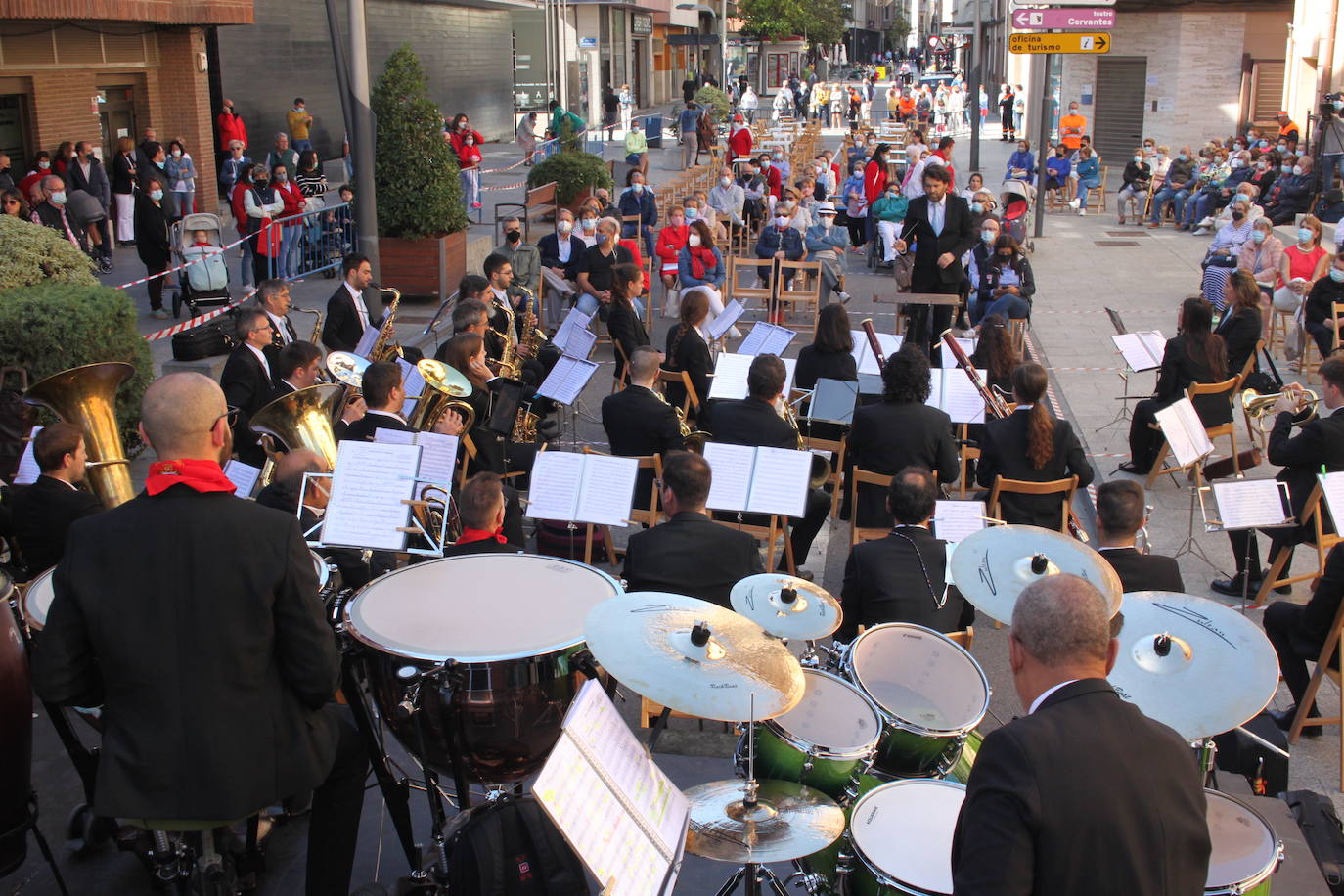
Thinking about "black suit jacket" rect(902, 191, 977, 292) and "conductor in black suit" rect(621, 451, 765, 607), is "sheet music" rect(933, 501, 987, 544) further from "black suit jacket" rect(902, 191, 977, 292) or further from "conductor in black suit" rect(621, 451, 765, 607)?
"black suit jacket" rect(902, 191, 977, 292)

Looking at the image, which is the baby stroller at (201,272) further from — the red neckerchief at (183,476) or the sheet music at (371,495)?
the red neckerchief at (183,476)

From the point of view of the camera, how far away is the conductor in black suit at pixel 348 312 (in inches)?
365

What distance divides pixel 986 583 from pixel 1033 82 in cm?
2419

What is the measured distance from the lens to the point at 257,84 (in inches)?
894

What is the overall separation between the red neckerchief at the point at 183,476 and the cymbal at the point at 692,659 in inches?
44.2

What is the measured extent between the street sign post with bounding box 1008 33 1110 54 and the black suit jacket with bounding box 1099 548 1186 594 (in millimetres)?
16074

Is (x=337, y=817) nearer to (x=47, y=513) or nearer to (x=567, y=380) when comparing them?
(x=47, y=513)

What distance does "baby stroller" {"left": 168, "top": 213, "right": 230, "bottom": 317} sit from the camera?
1230 cm

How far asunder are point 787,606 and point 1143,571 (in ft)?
6.11

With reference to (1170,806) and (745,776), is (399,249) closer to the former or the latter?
(745,776)

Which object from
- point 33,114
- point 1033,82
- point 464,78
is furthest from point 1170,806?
point 464,78

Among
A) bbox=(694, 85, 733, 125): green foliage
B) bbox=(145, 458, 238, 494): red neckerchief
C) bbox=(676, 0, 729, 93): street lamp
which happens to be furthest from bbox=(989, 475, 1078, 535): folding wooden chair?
bbox=(676, 0, 729, 93): street lamp

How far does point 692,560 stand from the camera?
202 inches

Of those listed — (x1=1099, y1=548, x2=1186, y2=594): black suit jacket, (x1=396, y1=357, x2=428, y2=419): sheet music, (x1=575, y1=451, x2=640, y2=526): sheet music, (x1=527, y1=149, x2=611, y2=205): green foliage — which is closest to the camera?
(x1=1099, y1=548, x2=1186, y2=594): black suit jacket
